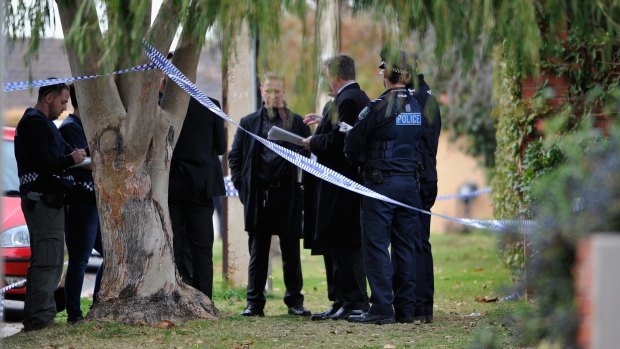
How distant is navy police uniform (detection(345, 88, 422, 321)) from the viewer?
841cm

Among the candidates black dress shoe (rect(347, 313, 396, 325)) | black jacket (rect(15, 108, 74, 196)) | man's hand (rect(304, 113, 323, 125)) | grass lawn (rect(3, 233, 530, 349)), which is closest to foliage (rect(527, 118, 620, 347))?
grass lawn (rect(3, 233, 530, 349))

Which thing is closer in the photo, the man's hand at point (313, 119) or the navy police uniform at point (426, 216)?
the navy police uniform at point (426, 216)

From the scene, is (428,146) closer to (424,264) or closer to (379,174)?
(379,174)

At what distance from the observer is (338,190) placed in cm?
912

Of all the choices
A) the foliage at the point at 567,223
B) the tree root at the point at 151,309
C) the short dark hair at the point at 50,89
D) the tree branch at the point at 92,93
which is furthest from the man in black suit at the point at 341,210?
the foliage at the point at 567,223

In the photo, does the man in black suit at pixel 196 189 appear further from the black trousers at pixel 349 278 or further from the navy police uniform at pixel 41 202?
the navy police uniform at pixel 41 202

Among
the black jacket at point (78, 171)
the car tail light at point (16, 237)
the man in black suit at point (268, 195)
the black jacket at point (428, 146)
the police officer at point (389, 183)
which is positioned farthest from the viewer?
the car tail light at point (16, 237)

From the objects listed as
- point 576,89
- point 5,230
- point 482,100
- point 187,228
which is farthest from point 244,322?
point 482,100

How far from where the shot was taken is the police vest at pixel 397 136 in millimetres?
8422

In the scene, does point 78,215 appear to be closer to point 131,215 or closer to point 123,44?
point 131,215

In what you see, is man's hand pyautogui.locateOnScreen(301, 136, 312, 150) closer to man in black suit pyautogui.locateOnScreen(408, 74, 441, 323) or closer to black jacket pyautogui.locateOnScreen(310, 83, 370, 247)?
black jacket pyautogui.locateOnScreen(310, 83, 370, 247)

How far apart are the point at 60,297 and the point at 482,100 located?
48.7 feet

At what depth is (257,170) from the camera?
31.4 feet

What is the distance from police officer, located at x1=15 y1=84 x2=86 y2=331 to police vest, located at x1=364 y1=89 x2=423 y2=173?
2.21 meters
